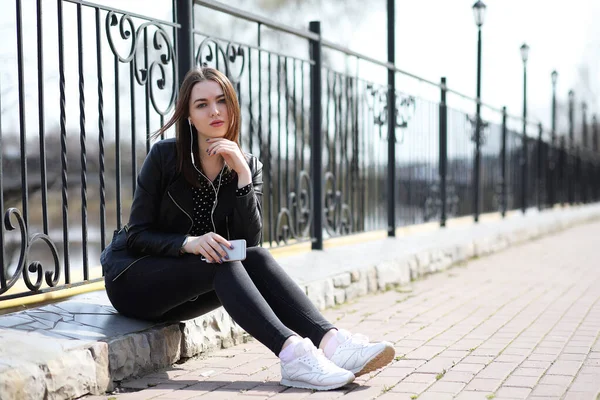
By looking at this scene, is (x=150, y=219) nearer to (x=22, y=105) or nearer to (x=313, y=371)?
(x=22, y=105)

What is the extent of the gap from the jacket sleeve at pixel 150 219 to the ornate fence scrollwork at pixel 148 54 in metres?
0.71

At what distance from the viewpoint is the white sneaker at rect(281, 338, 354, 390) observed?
3.28 meters

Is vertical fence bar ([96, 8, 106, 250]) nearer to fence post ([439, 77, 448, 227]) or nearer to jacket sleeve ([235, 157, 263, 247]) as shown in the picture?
jacket sleeve ([235, 157, 263, 247])

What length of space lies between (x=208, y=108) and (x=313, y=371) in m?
1.25

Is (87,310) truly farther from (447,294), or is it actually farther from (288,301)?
(447,294)

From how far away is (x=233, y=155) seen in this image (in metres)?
3.62

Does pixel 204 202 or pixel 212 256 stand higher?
pixel 204 202

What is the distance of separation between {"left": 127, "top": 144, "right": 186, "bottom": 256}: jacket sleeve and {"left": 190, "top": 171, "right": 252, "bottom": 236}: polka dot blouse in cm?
16

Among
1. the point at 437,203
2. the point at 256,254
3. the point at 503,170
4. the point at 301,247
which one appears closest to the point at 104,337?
the point at 256,254

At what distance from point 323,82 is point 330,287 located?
1.84m

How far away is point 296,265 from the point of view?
5707 mm

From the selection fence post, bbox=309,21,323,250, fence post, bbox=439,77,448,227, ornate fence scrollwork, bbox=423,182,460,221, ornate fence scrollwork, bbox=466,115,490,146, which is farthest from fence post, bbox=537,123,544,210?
fence post, bbox=309,21,323,250

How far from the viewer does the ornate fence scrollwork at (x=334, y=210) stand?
21.8 ft

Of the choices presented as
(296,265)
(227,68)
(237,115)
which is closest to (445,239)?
(296,265)
